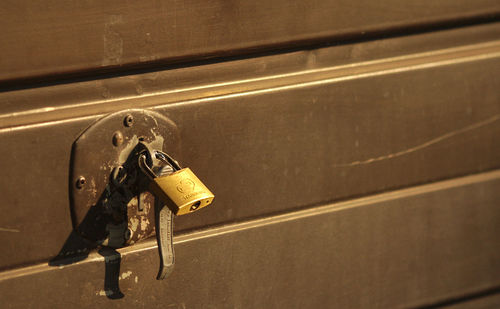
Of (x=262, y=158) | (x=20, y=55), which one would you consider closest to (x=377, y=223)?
(x=262, y=158)

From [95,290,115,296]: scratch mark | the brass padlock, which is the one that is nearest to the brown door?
[95,290,115,296]: scratch mark

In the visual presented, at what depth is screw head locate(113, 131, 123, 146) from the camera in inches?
37.7

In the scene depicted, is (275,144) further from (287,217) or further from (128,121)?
(128,121)

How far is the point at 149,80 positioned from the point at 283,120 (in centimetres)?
23

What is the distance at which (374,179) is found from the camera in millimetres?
1205

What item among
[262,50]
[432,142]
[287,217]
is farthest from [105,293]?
[432,142]

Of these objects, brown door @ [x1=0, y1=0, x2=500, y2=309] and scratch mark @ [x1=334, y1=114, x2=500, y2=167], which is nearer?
brown door @ [x1=0, y1=0, x2=500, y2=309]

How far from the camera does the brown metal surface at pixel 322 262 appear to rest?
1.00 meters

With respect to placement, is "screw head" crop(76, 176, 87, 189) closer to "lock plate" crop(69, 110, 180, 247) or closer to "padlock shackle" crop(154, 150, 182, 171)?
"lock plate" crop(69, 110, 180, 247)

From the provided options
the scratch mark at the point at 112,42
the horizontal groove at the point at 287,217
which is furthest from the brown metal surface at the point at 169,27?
the horizontal groove at the point at 287,217

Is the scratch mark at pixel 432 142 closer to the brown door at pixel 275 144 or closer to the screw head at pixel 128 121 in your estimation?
the brown door at pixel 275 144

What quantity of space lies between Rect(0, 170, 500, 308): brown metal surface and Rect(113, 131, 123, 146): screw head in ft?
0.55

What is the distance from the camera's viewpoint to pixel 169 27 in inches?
37.9

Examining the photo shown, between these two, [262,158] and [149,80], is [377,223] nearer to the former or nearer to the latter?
[262,158]
